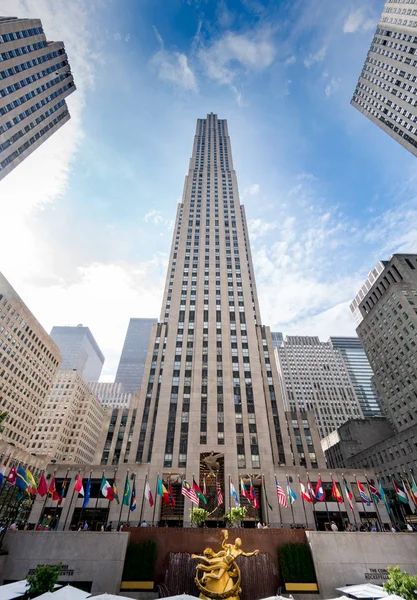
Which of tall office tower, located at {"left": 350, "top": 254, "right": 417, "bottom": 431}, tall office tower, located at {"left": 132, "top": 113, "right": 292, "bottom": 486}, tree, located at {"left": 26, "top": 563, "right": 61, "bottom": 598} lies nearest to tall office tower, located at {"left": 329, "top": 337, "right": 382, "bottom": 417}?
tall office tower, located at {"left": 350, "top": 254, "right": 417, "bottom": 431}

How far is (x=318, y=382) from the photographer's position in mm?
153250

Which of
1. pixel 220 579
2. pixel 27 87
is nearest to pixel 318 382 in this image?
pixel 220 579

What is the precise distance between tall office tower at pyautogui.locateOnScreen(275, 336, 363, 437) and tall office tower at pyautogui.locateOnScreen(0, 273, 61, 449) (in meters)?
107

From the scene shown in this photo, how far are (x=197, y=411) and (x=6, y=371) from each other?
2564 inches

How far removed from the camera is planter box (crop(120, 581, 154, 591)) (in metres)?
25.8

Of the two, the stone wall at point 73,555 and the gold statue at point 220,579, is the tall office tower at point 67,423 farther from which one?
the gold statue at point 220,579

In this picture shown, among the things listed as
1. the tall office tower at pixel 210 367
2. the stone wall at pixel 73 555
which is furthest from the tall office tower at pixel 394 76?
the stone wall at pixel 73 555

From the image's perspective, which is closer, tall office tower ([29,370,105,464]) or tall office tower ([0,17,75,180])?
tall office tower ([0,17,75,180])

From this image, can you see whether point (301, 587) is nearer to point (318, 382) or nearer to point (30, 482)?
point (30, 482)

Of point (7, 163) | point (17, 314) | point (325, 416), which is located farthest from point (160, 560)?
point (325, 416)

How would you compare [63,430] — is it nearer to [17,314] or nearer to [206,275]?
[17,314]

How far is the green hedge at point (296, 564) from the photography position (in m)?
26.5

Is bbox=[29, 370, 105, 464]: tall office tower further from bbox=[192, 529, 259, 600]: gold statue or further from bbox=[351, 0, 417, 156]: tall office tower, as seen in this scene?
bbox=[351, 0, 417, 156]: tall office tower

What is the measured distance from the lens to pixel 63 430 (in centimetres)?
12088
